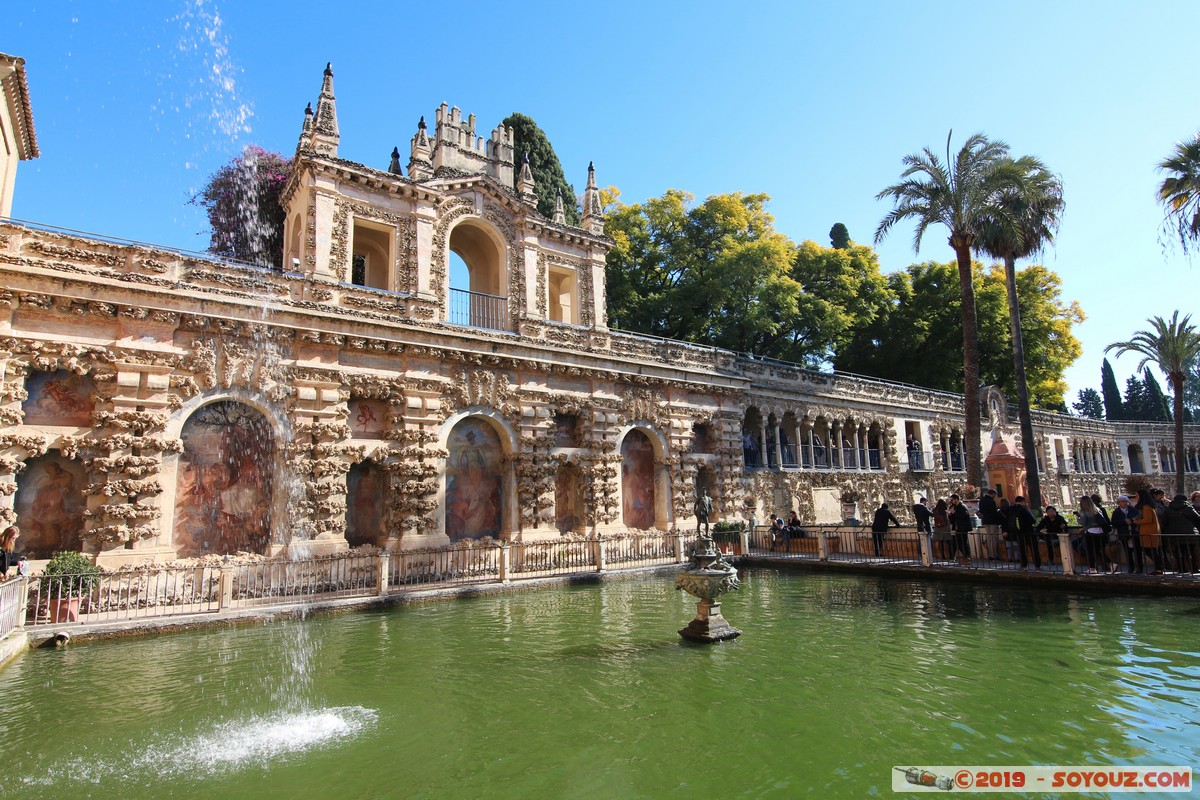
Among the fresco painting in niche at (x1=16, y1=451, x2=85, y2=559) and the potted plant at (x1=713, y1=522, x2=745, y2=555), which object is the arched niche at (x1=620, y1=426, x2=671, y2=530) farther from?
the fresco painting in niche at (x1=16, y1=451, x2=85, y2=559)

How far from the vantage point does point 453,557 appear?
17.3 m

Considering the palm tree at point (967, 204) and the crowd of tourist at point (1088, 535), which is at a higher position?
the palm tree at point (967, 204)

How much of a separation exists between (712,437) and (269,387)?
54.0 ft

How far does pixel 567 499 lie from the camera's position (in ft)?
72.5

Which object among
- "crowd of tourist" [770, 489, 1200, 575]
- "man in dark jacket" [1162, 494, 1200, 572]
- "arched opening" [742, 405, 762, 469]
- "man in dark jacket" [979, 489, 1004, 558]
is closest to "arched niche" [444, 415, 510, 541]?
"crowd of tourist" [770, 489, 1200, 575]

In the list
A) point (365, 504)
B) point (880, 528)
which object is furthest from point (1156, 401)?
point (365, 504)

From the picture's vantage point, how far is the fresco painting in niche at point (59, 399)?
538 inches

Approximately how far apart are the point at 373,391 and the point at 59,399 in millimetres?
6687

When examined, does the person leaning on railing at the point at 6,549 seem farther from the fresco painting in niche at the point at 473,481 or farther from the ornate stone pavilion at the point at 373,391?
the fresco painting in niche at the point at 473,481

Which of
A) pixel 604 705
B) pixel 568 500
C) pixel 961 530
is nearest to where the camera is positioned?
pixel 604 705

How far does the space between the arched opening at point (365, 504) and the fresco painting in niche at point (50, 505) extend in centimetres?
569

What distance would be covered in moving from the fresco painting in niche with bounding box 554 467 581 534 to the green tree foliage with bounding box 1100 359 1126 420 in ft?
211

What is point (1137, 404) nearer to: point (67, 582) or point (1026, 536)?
point (1026, 536)

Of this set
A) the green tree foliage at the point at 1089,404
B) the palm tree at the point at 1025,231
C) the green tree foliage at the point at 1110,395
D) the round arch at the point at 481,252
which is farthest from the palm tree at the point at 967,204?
the green tree foliage at the point at 1089,404
